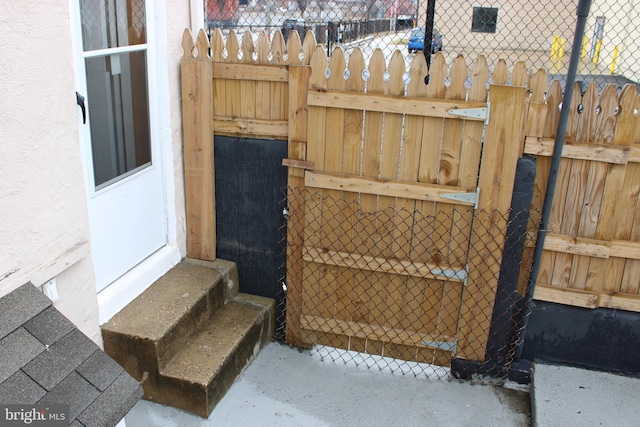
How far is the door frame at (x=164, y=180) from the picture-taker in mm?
3257

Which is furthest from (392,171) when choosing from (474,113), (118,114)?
(118,114)

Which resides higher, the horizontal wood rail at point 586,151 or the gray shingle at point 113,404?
the horizontal wood rail at point 586,151

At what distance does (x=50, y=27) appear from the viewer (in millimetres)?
2342

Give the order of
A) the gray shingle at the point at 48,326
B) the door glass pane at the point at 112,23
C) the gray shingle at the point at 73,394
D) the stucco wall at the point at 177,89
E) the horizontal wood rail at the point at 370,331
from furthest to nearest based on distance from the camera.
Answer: the horizontal wood rail at the point at 370,331
the stucco wall at the point at 177,89
the door glass pane at the point at 112,23
the gray shingle at the point at 48,326
the gray shingle at the point at 73,394

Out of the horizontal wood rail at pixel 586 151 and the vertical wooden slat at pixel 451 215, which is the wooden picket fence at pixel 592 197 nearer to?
the horizontal wood rail at pixel 586 151

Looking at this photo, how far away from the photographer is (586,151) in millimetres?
3186

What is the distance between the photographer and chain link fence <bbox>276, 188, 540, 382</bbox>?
349 cm

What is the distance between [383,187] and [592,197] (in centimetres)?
127

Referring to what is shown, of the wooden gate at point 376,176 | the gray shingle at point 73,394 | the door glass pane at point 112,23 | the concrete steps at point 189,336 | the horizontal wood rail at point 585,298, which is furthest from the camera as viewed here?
the horizontal wood rail at point 585,298

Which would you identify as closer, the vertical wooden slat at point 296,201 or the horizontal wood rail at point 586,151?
the horizontal wood rail at point 586,151

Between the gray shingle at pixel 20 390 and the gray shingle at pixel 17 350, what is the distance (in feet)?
0.08

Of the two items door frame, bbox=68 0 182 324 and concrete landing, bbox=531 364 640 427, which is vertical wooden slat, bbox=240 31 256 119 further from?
concrete landing, bbox=531 364 640 427

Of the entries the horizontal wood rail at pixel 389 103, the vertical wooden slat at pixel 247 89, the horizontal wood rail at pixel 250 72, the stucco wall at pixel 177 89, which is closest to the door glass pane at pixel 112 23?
the stucco wall at pixel 177 89

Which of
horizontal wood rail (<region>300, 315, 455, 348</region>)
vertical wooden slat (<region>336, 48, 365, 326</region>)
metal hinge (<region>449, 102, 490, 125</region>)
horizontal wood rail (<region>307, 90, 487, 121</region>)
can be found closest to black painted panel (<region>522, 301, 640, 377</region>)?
horizontal wood rail (<region>300, 315, 455, 348</region>)
